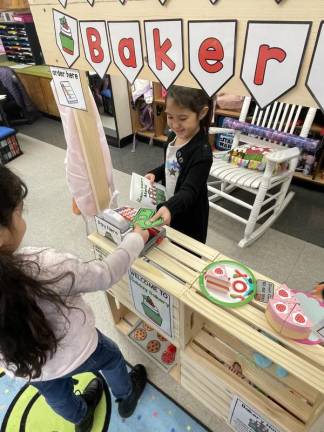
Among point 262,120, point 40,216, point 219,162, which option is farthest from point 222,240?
point 40,216

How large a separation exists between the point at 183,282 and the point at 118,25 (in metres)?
0.66

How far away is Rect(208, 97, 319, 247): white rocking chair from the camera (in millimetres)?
1649

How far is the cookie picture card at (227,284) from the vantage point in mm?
716

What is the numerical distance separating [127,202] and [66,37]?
62.0 inches

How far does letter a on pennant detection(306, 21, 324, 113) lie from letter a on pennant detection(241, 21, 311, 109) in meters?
0.02

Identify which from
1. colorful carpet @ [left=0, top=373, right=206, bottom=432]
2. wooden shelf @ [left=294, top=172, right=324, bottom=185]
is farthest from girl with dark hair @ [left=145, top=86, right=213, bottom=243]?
wooden shelf @ [left=294, top=172, right=324, bottom=185]

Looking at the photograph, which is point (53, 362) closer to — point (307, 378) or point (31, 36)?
point (307, 378)

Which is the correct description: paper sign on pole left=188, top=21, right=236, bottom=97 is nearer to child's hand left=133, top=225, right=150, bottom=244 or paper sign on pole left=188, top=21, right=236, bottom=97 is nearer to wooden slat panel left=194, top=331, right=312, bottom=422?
child's hand left=133, top=225, right=150, bottom=244

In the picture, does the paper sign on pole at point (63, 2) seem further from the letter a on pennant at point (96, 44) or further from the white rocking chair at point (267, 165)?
the white rocking chair at point (267, 165)

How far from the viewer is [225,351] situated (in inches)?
36.7

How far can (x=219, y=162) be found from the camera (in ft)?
6.21

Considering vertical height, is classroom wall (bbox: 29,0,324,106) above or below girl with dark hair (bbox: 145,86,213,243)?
above

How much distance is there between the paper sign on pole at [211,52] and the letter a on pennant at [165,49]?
0.10 feet

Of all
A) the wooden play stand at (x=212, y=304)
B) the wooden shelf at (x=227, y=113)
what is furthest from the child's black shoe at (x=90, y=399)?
the wooden shelf at (x=227, y=113)
